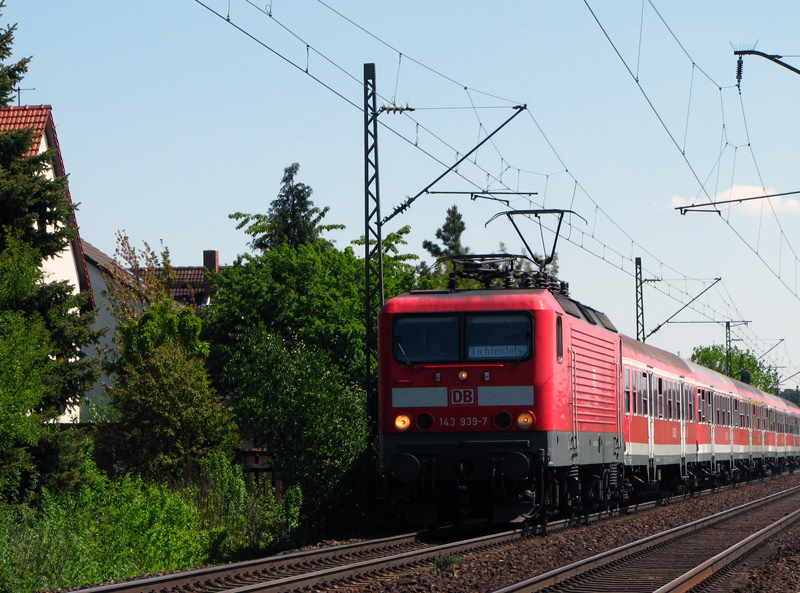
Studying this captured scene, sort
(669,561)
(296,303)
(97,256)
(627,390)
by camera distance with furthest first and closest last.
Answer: (97,256), (296,303), (627,390), (669,561)

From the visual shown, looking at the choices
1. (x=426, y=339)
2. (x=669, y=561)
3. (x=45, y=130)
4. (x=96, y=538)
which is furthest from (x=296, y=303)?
(x=669, y=561)

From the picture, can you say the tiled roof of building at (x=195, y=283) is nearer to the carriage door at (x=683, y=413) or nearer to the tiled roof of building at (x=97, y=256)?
the tiled roof of building at (x=97, y=256)

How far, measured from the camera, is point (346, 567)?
11773 millimetres

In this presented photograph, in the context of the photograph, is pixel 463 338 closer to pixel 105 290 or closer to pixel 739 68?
pixel 739 68

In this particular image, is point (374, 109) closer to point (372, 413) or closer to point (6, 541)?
point (372, 413)

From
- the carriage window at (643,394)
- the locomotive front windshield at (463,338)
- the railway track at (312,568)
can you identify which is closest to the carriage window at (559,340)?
the locomotive front windshield at (463,338)

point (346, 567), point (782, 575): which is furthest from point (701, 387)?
point (346, 567)

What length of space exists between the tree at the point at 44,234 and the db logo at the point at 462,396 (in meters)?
9.35

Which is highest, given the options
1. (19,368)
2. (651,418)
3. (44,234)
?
(44,234)

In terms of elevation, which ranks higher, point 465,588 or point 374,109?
point 374,109

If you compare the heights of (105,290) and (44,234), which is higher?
(105,290)

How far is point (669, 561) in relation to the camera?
13.6m

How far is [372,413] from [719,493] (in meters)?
15.5

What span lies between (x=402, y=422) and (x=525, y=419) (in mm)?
1716
